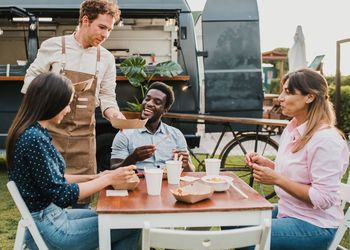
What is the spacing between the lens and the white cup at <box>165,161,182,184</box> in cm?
208

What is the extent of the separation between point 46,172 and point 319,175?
4.44ft

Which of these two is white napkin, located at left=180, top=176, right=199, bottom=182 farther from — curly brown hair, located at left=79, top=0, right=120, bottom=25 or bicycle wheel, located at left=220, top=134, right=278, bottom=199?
bicycle wheel, located at left=220, top=134, right=278, bottom=199

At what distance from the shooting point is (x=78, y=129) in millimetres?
2816

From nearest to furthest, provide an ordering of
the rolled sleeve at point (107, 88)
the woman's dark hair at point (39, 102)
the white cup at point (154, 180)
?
the woman's dark hair at point (39, 102) < the white cup at point (154, 180) < the rolled sleeve at point (107, 88)

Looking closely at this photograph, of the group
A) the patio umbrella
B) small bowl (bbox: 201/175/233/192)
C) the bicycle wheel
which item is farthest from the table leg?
the patio umbrella

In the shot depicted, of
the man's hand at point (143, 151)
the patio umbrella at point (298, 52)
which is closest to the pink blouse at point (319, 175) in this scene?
the man's hand at point (143, 151)

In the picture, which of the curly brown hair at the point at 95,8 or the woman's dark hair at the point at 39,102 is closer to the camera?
the woman's dark hair at the point at 39,102

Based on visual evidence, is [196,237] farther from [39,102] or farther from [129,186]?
[39,102]

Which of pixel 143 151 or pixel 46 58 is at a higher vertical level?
pixel 46 58

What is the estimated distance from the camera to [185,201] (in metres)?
1.70

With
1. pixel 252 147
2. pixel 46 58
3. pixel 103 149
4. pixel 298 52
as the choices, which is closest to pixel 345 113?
pixel 298 52

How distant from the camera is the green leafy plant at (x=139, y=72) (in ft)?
15.7

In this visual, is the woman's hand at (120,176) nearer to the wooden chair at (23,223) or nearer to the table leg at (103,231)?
the table leg at (103,231)

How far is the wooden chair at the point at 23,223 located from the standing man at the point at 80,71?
1035mm
